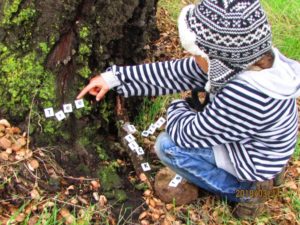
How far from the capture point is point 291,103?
2.39m

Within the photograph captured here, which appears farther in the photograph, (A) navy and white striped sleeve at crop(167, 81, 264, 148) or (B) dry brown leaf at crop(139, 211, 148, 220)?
(B) dry brown leaf at crop(139, 211, 148, 220)

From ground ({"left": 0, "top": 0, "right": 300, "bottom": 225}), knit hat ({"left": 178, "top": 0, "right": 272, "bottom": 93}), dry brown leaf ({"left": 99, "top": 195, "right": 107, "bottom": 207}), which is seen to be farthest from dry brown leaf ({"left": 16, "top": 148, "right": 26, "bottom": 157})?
knit hat ({"left": 178, "top": 0, "right": 272, "bottom": 93})

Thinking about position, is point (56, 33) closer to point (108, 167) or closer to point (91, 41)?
point (91, 41)

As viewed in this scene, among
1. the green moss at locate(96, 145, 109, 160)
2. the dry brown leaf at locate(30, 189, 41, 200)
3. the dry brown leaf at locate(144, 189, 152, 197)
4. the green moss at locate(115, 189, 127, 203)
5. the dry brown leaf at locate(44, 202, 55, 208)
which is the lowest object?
the dry brown leaf at locate(144, 189, 152, 197)

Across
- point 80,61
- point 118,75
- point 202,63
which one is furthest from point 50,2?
point 202,63

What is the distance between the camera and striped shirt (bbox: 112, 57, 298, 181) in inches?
87.7

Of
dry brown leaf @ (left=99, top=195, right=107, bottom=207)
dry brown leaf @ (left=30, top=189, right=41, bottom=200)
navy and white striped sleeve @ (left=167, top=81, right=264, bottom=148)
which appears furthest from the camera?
dry brown leaf @ (left=99, top=195, right=107, bottom=207)

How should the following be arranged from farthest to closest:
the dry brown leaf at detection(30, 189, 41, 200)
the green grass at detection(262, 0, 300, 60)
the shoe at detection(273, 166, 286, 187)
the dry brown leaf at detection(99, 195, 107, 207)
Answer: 1. the green grass at detection(262, 0, 300, 60)
2. the shoe at detection(273, 166, 286, 187)
3. the dry brown leaf at detection(99, 195, 107, 207)
4. the dry brown leaf at detection(30, 189, 41, 200)

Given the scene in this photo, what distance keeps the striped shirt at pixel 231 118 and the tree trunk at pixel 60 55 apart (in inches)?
7.0

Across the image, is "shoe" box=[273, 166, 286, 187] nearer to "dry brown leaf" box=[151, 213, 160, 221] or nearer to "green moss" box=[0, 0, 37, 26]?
"dry brown leaf" box=[151, 213, 160, 221]

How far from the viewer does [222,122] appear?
2.28m

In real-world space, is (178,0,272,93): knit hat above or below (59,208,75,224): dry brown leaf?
above

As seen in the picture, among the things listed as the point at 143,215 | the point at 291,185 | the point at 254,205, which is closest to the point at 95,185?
the point at 143,215

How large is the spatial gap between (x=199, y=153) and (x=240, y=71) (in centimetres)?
60
